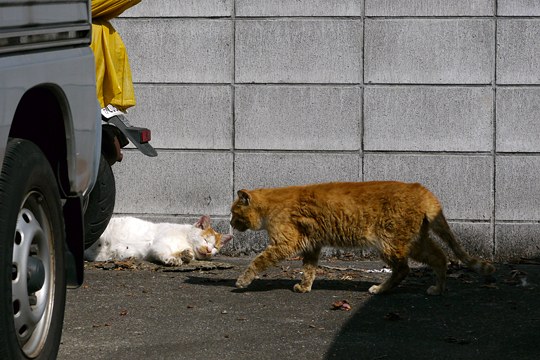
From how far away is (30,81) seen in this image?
159 inches

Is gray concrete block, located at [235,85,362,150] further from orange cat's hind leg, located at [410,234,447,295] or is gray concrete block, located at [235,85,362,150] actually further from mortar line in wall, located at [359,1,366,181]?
orange cat's hind leg, located at [410,234,447,295]

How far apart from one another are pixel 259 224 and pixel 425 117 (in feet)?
5.76

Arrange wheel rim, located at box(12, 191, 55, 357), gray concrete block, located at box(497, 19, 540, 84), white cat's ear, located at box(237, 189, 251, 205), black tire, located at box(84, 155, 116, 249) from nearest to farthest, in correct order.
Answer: wheel rim, located at box(12, 191, 55, 357), black tire, located at box(84, 155, 116, 249), white cat's ear, located at box(237, 189, 251, 205), gray concrete block, located at box(497, 19, 540, 84)

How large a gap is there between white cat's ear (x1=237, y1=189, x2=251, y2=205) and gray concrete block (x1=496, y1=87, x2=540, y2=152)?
2.17m

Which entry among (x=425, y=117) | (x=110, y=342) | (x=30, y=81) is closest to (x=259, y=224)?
(x=425, y=117)

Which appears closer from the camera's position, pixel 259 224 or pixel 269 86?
pixel 259 224

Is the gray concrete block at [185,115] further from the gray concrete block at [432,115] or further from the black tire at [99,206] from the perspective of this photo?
the black tire at [99,206]

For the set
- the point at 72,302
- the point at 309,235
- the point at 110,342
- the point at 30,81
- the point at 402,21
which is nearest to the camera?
the point at 30,81

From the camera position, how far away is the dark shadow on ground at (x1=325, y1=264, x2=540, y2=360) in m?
5.41

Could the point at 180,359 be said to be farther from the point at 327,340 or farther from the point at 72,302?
the point at 72,302

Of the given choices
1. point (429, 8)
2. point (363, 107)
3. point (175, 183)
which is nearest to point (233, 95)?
point (175, 183)

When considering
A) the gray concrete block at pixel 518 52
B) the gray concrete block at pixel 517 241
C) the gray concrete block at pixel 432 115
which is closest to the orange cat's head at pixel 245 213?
the gray concrete block at pixel 432 115

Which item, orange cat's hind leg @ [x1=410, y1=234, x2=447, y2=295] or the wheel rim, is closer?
the wheel rim

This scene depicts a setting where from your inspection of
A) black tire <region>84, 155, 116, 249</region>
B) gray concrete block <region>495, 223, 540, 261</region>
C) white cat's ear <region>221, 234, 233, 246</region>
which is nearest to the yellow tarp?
black tire <region>84, 155, 116, 249</region>
